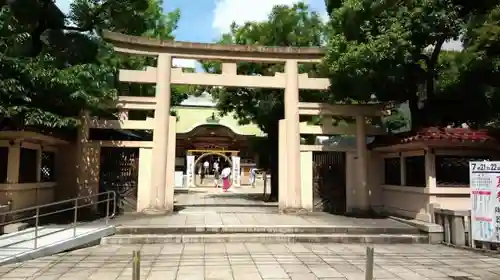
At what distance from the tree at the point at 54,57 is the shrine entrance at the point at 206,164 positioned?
20302 mm

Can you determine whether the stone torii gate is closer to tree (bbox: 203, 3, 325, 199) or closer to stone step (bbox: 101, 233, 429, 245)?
tree (bbox: 203, 3, 325, 199)

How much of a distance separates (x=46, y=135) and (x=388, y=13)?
9240 mm

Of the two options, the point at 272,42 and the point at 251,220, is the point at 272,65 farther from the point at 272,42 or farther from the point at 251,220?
the point at 251,220

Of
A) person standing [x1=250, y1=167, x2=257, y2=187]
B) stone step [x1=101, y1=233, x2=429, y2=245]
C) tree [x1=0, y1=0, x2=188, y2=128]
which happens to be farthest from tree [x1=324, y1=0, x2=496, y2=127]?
person standing [x1=250, y1=167, x2=257, y2=187]

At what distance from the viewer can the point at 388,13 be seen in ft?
38.5

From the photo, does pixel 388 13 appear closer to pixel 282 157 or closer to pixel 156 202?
pixel 282 157

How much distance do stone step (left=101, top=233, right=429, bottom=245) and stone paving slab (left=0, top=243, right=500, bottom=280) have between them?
40 centimetres

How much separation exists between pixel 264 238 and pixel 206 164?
25.7m

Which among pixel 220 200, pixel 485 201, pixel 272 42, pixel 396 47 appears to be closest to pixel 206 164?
pixel 220 200

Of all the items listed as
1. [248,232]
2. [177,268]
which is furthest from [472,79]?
[177,268]

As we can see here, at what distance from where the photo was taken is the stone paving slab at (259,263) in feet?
23.1

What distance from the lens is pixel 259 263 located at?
7883 mm

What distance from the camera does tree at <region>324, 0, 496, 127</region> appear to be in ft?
36.2

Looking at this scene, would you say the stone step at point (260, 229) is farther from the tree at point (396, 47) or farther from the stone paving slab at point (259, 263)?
the tree at point (396, 47)
